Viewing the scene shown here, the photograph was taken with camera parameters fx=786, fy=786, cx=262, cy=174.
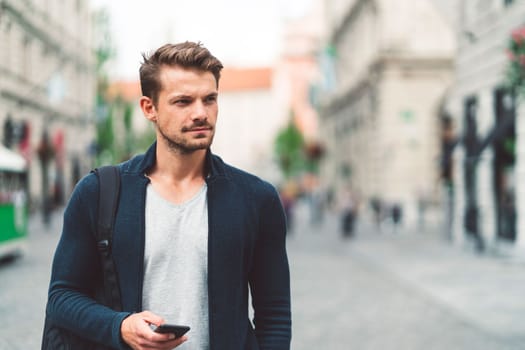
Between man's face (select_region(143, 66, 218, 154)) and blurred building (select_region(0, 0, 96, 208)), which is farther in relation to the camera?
blurred building (select_region(0, 0, 96, 208))

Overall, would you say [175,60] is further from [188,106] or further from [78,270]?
[78,270]

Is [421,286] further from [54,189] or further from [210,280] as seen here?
[54,189]

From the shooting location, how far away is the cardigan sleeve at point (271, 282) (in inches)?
93.5

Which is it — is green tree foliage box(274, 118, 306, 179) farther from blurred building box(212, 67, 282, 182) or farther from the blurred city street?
the blurred city street

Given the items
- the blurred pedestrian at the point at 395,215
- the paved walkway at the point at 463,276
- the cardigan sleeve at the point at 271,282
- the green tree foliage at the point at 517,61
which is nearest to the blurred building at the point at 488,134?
the paved walkway at the point at 463,276

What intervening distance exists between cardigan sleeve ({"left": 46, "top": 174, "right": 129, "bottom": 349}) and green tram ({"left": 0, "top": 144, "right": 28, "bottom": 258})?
12.7 metres

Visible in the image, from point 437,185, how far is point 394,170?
6.35ft

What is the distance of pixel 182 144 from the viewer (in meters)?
2.27

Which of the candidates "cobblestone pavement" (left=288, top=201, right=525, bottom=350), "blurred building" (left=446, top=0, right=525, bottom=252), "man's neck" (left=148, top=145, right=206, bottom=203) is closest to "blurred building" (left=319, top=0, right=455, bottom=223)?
"blurred building" (left=446, top=0, right=525, bottom=252)

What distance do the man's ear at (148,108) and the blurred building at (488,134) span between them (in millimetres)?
13779

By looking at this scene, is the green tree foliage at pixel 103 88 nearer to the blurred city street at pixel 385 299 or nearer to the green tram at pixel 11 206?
the green tram at pixel 11 206

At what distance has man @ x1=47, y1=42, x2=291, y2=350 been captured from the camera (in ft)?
7.16

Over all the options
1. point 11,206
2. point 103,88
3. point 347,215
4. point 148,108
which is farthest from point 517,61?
point 103,88

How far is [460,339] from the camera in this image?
26.1 feet
